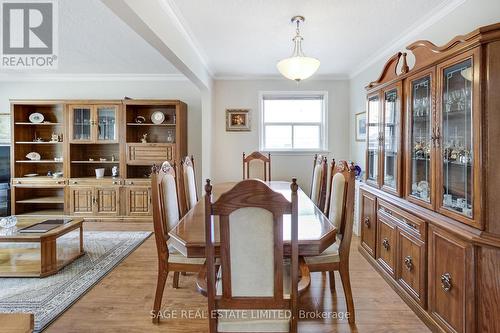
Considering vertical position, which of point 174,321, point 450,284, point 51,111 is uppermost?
point 51,111

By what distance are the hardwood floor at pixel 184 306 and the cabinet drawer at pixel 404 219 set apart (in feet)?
2.11

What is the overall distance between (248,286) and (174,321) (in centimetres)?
114

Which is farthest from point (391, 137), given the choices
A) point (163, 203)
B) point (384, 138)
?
point (163, 203)

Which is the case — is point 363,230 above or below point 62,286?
above

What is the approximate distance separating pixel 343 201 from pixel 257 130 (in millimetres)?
3119

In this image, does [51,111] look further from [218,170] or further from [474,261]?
[474,261]

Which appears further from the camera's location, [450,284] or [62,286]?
[62,286]

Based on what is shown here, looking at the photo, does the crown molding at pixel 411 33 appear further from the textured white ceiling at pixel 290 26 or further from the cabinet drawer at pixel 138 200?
the cabinet drawer at pixel 138 200

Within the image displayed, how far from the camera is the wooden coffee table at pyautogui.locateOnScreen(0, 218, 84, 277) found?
276 cm

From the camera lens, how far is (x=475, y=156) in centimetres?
159

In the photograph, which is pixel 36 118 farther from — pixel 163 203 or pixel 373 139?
pixel 373 139

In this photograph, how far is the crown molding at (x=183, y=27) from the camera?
2508mm

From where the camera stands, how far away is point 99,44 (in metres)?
3.61

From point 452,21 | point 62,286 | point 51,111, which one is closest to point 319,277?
point 62,286
